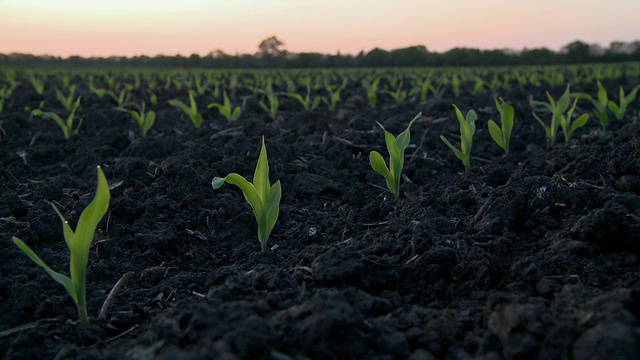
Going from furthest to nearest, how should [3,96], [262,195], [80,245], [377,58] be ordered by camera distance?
1. [377,58]
2. [3,96]
3. [262,195]
4. [80,245]

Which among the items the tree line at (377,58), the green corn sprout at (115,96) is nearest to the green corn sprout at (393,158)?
the green corn sprout at (115,96)

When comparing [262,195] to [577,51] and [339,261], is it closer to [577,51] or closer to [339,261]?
[339,261]

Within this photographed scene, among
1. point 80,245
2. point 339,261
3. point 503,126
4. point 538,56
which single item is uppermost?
point 538,56

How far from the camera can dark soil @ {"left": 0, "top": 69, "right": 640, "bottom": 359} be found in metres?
1.24

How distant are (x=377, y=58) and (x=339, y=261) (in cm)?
A: 3941

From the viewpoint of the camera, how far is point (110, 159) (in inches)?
157

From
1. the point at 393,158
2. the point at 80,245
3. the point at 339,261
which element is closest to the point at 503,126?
the point at 393,158

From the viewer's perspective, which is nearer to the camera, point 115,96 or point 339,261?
point 339,261

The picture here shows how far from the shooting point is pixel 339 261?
1698 mm

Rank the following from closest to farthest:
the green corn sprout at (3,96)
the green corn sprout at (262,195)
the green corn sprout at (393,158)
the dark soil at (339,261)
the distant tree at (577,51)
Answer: the dark soil at (339,261) < the green corn sprout at (262,195) < the green corn sprout at (393,158) < the green corn sprout at (3,96) < the distant tree at (577,51)

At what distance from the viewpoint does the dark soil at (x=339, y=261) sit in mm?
1235

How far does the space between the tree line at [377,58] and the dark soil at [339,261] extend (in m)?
35.4

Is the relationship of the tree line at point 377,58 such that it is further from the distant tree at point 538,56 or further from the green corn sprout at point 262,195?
the green corn sprout at point 262,195

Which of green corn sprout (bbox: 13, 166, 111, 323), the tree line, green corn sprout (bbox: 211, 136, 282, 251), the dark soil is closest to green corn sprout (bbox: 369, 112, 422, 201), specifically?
the dark soil
